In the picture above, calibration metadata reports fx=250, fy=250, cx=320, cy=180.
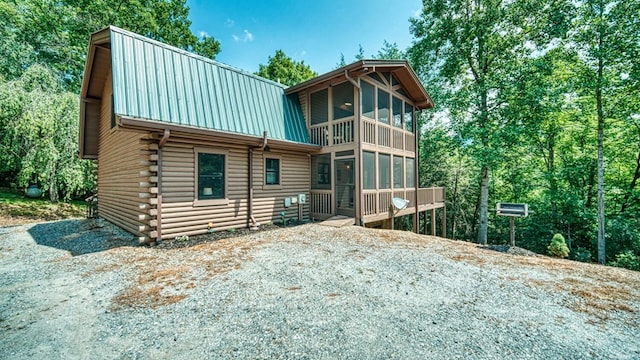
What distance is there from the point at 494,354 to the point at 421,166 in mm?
16883

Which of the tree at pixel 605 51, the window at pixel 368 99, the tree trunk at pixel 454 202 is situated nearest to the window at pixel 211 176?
the window at pixel 368 99

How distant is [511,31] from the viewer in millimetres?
12516

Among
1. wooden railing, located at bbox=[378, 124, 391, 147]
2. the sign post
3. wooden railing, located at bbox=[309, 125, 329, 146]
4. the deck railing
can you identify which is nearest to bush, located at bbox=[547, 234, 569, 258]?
the sign post

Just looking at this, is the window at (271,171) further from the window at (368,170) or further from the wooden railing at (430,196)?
the wooden railing at (430,196)

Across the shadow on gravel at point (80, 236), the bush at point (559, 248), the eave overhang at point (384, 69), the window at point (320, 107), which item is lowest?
the bush at point (559, 248)

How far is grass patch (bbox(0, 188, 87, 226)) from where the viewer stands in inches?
382

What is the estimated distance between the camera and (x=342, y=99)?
930cm

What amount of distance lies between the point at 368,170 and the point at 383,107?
114 inches

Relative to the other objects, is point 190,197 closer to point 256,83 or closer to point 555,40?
→ point 256,83

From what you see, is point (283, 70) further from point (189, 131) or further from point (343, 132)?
point (189, 131)

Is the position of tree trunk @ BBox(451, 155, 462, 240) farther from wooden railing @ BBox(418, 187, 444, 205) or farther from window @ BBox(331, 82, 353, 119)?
window @ BBox(331, 82, 353, 119)

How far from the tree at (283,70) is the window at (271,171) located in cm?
1785

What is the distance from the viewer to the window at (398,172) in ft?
33.0

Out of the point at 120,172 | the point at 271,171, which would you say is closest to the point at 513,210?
the point at 271,171
